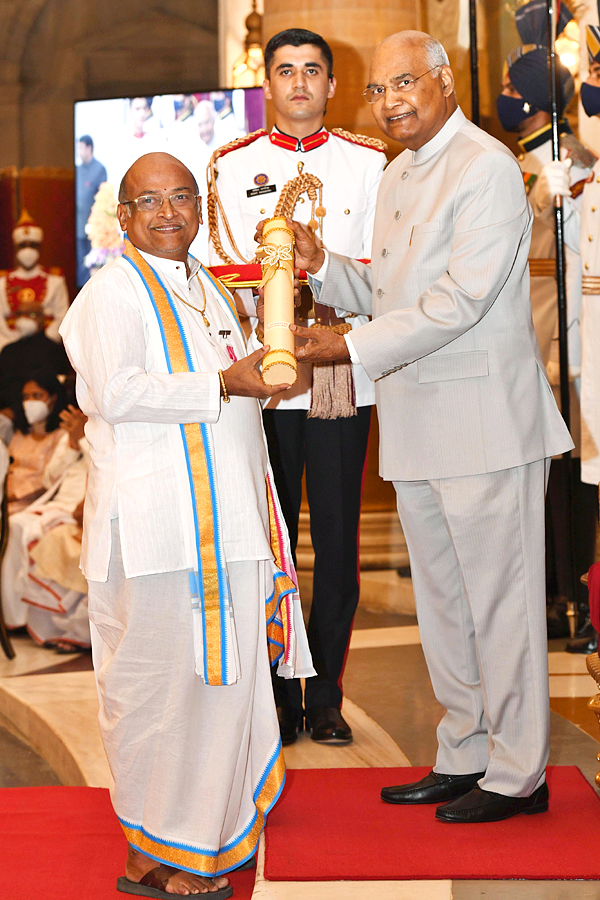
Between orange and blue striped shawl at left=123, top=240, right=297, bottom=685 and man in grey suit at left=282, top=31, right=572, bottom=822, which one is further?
man in grey suit at left=282, top=31, right=572, bottom=822

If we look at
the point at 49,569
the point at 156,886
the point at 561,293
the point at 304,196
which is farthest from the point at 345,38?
the point at 156,886

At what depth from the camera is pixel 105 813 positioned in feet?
9.27

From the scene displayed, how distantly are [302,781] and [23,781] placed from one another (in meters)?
1.05

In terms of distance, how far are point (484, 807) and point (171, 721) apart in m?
0.83

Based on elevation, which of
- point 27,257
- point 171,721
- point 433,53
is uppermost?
point 27,257

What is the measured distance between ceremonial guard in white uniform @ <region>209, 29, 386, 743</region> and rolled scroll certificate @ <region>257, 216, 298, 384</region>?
883mm

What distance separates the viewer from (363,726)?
3.59 meters

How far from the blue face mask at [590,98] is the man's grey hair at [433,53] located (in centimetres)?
227

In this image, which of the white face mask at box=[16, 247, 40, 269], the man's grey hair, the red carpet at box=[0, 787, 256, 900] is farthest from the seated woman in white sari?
the man's grey hair

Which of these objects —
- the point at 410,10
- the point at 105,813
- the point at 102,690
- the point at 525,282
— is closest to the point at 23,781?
the point at 105,813

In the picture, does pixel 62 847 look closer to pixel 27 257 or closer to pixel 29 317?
pixel 29 317

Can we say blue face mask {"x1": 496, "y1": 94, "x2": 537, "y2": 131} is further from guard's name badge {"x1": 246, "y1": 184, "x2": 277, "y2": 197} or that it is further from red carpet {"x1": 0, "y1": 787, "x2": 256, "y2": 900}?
red carpet {"x1": 0, "y1": 787, "x2": 256, "y2": 900}

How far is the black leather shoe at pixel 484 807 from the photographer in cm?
256

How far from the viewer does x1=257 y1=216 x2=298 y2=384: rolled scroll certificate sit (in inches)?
87.7
